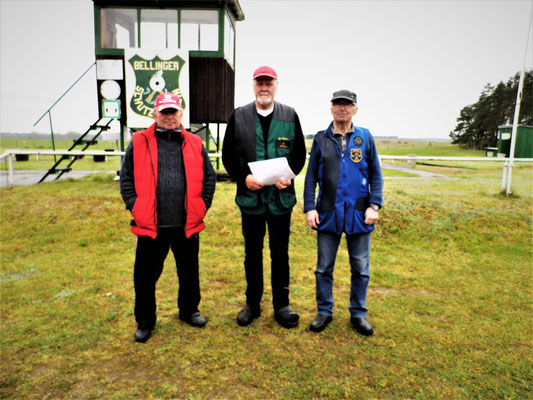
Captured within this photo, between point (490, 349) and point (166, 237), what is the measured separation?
10.2 ft

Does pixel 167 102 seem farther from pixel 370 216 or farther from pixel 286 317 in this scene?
pixel 286 317

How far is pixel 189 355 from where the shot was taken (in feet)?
10.4

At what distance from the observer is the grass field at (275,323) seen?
2807mm

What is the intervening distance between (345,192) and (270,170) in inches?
29.8

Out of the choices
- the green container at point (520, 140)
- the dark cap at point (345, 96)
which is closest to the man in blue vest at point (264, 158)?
the dark cap at point (345, 96)

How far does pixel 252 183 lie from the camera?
3.48 meters

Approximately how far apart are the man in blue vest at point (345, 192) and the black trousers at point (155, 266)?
1.26 m

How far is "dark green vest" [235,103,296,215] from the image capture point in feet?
11.6

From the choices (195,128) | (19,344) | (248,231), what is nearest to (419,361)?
(248,231)

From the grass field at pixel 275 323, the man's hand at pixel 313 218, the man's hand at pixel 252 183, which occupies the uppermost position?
the man's hand at pixel 252 183

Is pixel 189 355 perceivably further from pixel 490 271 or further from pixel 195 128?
pixel 195 128

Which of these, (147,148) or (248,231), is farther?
(248,231)

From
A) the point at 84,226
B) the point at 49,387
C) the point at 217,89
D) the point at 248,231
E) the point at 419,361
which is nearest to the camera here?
the point at 49,387

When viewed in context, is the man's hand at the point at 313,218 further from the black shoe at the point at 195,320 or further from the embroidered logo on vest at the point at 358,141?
the black shoe at the point at 195,320
